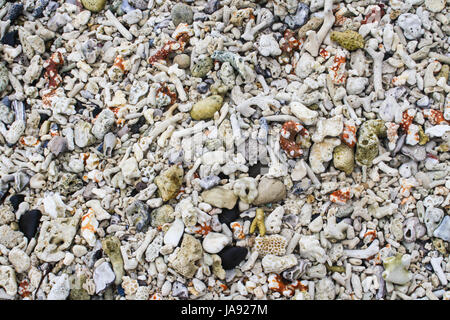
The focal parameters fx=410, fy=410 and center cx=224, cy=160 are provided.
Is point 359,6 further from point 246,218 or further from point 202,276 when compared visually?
point 202,276

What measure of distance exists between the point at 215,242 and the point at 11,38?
266 centimetres

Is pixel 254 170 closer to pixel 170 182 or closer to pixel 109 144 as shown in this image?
pixel 170 182

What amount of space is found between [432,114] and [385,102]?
0.34 metres

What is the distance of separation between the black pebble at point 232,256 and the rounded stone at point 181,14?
6.47ft

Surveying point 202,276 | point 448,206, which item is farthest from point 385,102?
point 202,276

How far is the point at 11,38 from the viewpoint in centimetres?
370

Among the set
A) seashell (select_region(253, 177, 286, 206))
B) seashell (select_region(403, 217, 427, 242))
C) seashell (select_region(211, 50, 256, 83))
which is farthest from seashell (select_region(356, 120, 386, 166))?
A: seashell (select_region(211, 50, 256, 83))

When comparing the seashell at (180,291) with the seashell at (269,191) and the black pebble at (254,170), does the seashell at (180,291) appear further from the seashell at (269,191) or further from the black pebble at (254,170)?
the black pebble at (254,170)

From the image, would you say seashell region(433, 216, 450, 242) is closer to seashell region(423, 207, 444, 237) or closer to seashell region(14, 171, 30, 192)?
seashell region(423, 207, 444, 237)

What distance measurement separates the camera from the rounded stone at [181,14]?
3.52 m

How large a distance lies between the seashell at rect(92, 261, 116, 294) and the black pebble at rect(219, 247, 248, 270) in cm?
75

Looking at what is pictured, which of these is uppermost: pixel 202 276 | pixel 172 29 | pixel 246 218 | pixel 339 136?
pixel 172 29

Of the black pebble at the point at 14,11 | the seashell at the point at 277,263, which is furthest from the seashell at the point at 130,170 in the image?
the black pebble at the point at 14,11

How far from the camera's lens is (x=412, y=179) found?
2930 mm
